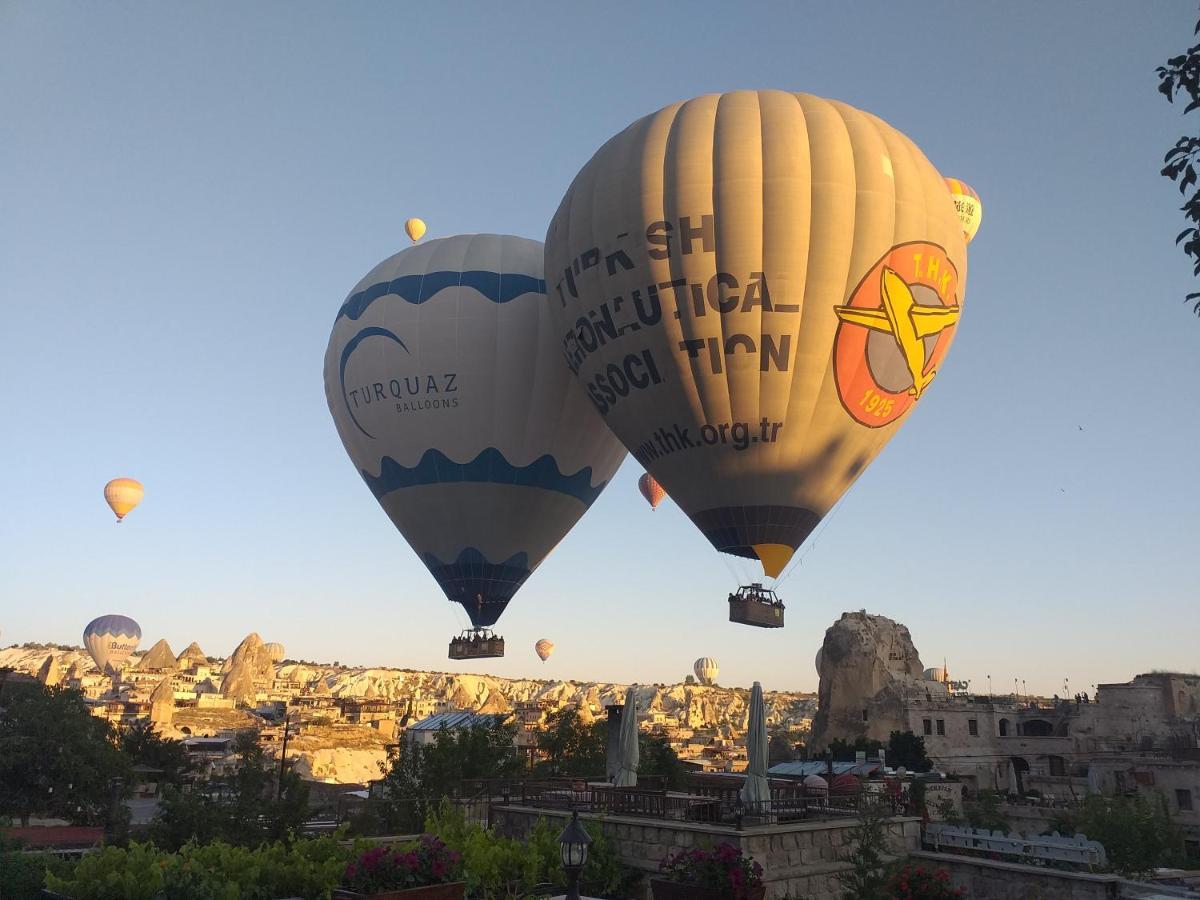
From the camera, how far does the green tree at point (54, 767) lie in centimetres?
4475

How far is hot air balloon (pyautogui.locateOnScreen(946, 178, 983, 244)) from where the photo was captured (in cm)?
4016

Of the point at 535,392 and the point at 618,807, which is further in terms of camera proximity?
the point at 535,392

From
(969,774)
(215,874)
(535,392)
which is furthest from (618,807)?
(969,774)

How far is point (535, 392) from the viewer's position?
33.4 m

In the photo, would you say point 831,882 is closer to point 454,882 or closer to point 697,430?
point 454,882

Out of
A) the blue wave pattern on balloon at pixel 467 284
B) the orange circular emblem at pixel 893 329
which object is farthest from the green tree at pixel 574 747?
the orange circular emblem at pixel 893 329

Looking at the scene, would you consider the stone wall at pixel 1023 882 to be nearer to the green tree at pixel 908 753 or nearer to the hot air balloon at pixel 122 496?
the green tree at pixel 908 753

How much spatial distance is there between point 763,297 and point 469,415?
12.8m

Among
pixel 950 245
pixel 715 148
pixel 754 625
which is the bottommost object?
pixel 754 625

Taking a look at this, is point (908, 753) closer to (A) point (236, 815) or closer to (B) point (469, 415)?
(B) point (469, 415)

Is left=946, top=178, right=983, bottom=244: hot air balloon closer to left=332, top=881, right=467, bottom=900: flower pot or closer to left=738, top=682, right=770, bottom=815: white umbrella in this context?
left=738, top=682, right=770, bottom=815: white umbrella

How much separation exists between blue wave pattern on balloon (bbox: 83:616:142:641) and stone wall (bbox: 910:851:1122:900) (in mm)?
170292

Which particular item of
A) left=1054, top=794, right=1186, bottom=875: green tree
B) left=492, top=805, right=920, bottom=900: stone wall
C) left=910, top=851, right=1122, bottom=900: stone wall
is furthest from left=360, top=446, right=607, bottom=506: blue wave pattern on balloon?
left=1054, top=794, right=1186, bottom=875: green tree

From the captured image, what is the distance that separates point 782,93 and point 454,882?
23.1 metres
